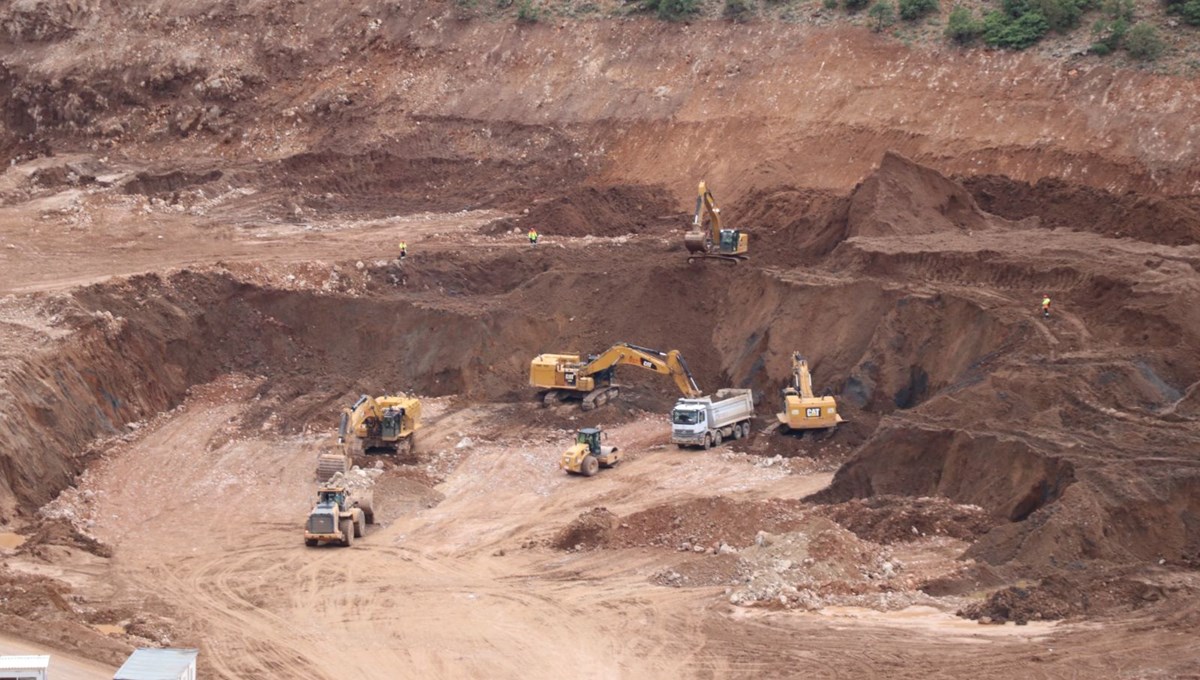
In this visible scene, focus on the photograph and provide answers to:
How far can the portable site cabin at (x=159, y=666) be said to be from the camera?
60.5 ft

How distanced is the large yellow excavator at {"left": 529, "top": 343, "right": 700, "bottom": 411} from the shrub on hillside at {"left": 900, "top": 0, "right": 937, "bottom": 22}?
1765 cm

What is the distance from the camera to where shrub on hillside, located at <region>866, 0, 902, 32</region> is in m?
48.9

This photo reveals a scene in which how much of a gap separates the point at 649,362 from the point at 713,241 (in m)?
5.34

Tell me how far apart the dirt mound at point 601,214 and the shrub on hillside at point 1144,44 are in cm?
1332

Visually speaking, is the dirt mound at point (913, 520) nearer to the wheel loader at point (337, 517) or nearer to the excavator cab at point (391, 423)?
the wheel loader at point (337, 517)

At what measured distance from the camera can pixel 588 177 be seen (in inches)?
1918

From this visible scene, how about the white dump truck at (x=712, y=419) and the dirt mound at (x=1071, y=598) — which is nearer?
the dirt mound at (x=1071, y=598)

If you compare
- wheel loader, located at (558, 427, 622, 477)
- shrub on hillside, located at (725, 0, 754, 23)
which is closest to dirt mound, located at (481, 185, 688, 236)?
shrub on hillside, located at (725, 0, 754, 23)

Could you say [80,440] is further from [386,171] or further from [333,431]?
[386,171]

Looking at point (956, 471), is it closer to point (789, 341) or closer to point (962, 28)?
point (789, 341)

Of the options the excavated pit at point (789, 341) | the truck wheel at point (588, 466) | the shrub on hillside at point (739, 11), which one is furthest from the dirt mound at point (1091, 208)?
the truck wheel at point (588, 466)

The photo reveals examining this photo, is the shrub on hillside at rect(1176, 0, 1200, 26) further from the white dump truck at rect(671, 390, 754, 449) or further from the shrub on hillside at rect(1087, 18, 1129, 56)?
the white dump truck at rect(671, 390, 754, 449)

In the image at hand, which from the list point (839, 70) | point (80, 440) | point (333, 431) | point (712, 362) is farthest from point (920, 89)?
point (80, 440)

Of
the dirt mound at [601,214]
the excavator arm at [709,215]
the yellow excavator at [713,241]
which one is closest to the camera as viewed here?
the excavator arm at [709,215]
